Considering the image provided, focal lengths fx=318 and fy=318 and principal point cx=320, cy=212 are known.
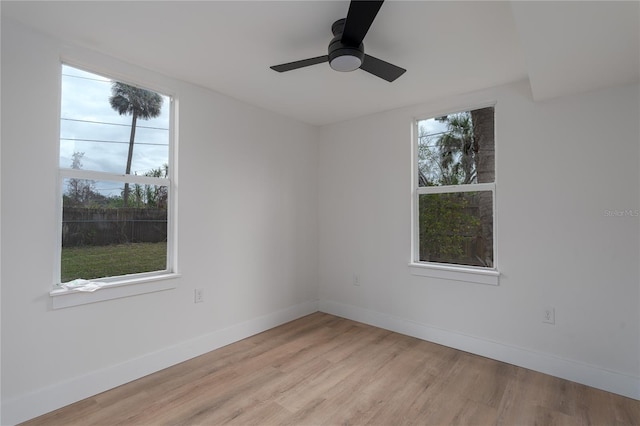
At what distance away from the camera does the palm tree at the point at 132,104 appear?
252cm

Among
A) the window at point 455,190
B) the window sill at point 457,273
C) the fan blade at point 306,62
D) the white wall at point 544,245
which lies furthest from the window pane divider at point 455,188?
the fan blade at point 306,62

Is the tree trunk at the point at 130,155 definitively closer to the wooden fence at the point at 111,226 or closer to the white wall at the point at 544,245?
the wooden fence at the point at 111,226

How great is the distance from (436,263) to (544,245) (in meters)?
0.97

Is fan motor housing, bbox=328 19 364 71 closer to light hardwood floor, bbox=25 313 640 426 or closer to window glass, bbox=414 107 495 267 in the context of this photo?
window glass, bbox=414 107 495 267

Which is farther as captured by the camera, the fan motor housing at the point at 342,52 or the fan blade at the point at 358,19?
the fan motor housing at the point at 342,52

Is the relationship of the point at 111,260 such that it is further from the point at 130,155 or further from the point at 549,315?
the point at 549,315

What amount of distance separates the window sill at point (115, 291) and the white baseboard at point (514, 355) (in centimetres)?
219

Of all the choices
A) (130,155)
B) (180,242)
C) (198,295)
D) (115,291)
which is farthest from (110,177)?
(198,295)

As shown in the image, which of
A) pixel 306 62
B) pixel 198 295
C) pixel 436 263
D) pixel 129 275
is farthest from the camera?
pixel 436 263

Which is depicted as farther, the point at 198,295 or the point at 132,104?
the point at 198,295

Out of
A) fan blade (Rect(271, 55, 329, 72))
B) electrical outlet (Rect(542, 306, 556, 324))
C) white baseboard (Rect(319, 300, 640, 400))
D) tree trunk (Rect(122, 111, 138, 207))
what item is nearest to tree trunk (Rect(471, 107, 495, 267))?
electrical outlet (Rect(542, 306, 556, 324))

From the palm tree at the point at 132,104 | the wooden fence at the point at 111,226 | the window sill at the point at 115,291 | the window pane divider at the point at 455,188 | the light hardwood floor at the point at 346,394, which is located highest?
the palm tree at the point at 132,104

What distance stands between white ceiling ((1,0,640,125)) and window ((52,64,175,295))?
35 cm

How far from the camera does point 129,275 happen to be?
2576 mm
